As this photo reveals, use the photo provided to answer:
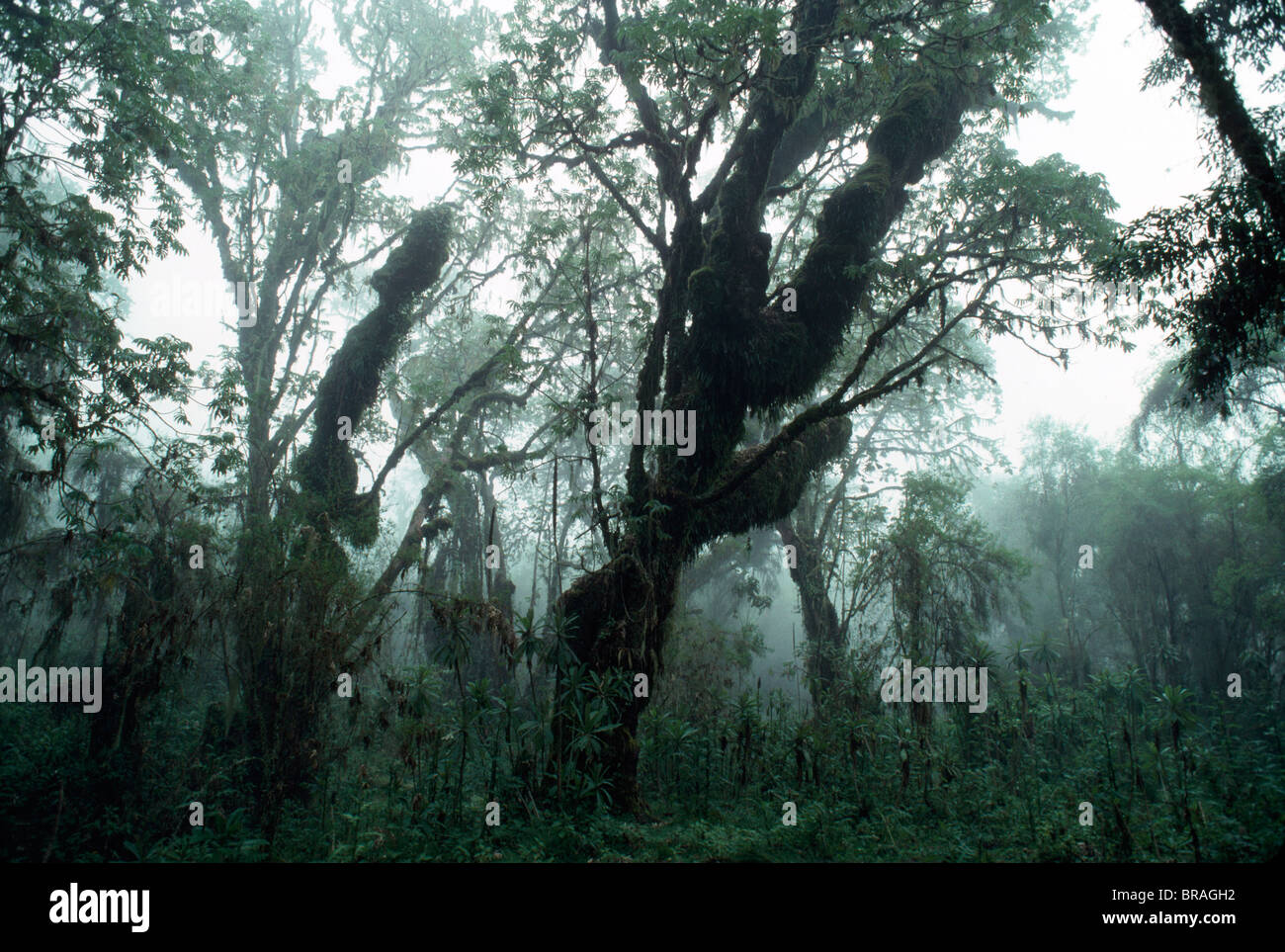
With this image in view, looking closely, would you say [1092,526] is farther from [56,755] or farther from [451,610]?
[56,755]

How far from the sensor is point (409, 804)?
6.22 meters

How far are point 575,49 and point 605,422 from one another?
16.8 feet

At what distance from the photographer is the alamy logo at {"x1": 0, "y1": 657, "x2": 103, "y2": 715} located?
752cm

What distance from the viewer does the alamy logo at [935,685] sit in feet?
30.6

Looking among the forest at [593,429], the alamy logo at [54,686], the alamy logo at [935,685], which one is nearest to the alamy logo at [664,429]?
the forest at [593,429]
